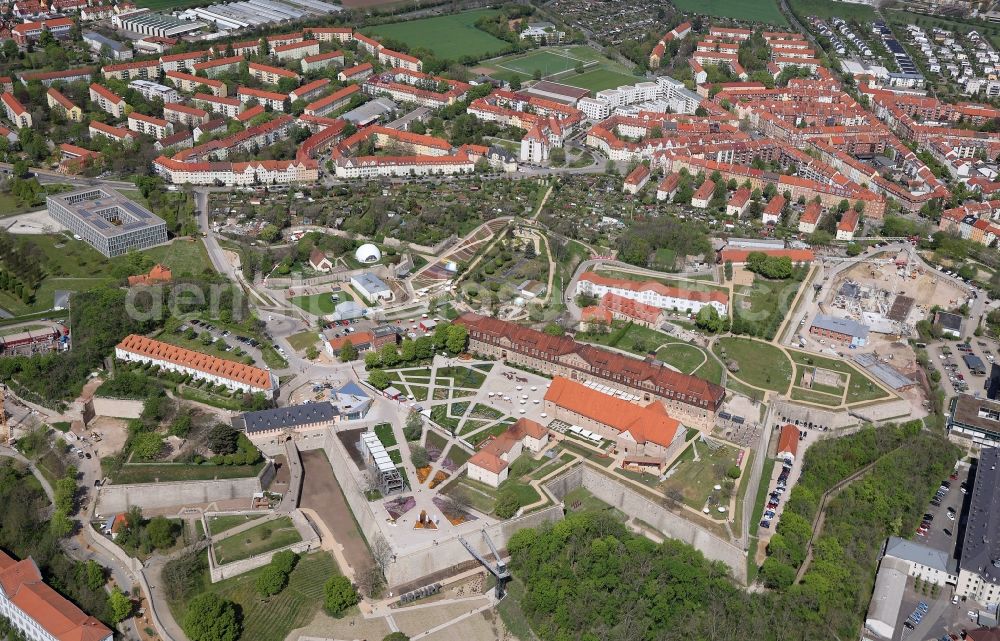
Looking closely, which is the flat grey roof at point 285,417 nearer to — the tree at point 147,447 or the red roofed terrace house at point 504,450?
the tree at point 147,447

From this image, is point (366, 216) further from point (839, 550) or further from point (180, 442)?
point (839, 550)

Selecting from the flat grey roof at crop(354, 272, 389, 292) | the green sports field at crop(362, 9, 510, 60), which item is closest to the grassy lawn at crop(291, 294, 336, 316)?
the flat grey roof at crop(354, 272, 389, 292)

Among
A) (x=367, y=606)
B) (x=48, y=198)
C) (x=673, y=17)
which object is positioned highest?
(x=673, y=17)

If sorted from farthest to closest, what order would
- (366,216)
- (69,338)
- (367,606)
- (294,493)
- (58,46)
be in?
(58,46), (366,216), (69,338), (294,493), (367,606)

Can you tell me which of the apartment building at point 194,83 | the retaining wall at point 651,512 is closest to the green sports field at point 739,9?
the apartment building at point 194,83

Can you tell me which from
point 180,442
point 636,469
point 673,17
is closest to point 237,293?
point 180,442

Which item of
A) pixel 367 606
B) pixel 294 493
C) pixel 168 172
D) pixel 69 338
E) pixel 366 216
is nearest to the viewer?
pixel 367 606
